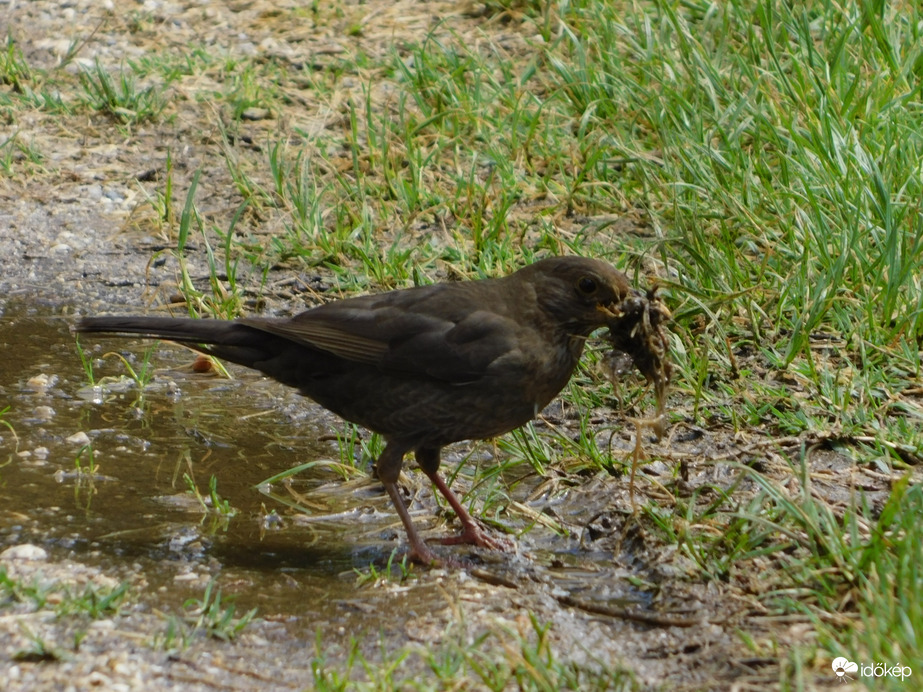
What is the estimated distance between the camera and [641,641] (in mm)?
3750

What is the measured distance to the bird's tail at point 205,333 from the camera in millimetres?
4750

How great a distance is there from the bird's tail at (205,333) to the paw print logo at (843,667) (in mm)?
2495

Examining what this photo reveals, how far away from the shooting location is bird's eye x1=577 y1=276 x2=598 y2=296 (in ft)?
15.8

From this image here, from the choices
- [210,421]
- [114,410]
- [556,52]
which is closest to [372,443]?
[210,421]

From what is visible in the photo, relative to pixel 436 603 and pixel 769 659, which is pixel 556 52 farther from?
pixel 769 659

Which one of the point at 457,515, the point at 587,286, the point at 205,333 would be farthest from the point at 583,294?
the point at 205,333

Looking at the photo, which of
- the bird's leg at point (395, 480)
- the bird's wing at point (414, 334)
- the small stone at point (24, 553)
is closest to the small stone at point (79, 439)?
the bird's wing at point (414, 334)

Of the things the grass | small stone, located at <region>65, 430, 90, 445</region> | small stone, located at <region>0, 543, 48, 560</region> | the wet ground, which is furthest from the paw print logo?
small stone, located at <region>65, 430, 90, 445</region>

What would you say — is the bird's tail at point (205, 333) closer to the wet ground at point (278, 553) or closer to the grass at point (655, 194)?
the wet ground at point (278, 553)

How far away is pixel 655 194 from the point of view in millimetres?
6586

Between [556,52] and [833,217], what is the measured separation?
8.59 ft

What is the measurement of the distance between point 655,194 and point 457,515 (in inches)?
99.3

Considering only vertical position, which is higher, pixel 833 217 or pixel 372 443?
pixel 833 217

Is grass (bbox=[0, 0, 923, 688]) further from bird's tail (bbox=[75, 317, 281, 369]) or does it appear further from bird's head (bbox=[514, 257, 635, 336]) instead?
bird's tail (bbox=[75, 317, 281, 369])
